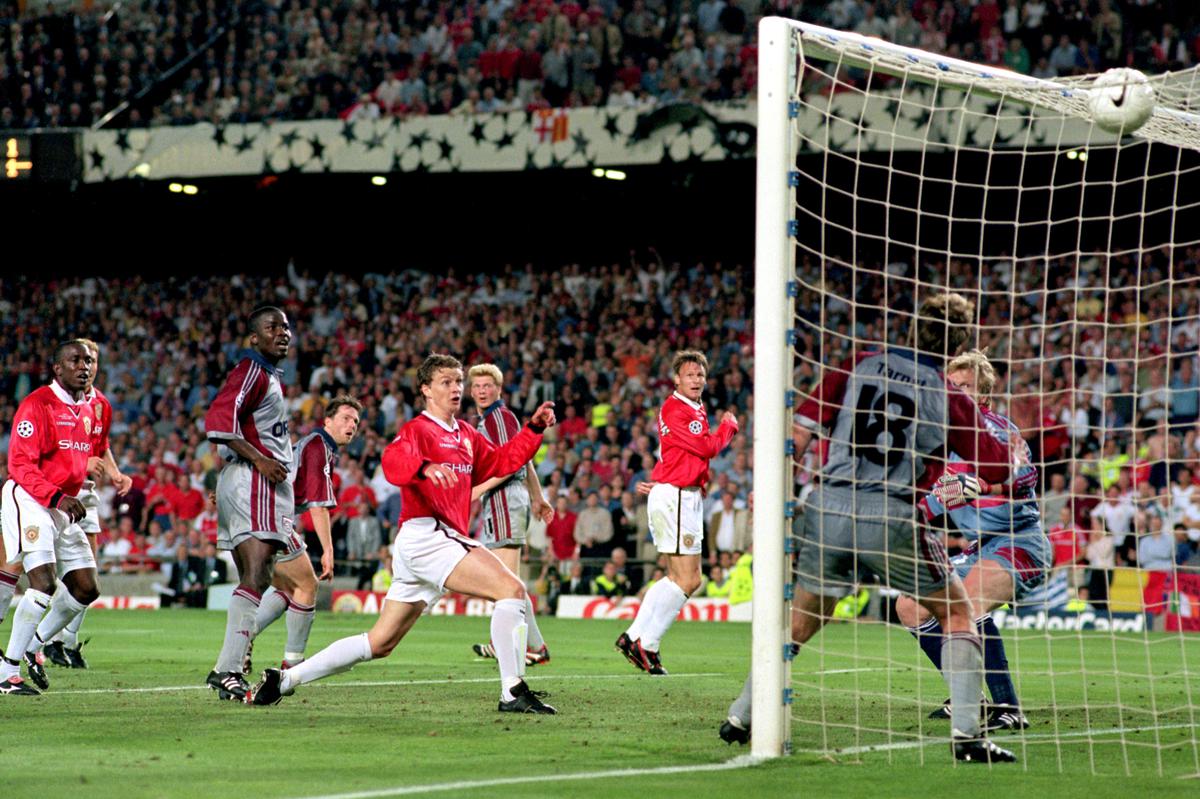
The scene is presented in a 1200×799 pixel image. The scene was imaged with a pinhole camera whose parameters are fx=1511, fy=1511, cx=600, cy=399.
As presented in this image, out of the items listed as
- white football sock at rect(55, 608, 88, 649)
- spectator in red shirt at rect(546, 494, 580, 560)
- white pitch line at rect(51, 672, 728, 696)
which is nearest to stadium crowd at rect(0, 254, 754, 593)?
spectator in red shirt at rect(546, 494, 580, 560)

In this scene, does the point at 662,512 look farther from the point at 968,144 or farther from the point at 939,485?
the point at 968,144

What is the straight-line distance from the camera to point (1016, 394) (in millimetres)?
11359

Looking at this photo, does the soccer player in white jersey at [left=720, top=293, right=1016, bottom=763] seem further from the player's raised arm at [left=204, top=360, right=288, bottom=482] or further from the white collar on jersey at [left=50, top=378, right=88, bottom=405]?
the white collar on jersey at [left=50, top=378, right=88, bottom=405]

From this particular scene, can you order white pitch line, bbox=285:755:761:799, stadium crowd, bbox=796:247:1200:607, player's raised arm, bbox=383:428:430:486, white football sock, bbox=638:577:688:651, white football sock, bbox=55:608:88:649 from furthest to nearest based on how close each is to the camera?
stadium crowd, bbox=796:247:1200:607 < white football sock, bbox=55:608:88:649 < white football sock, bbox=638:577:688:651 < player's raised arm, bbox=383:428:430:486 < white pitch line, bbox=285:755:761:799

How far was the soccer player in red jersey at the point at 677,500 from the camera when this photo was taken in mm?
11648

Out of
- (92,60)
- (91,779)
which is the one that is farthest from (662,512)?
(92,60)

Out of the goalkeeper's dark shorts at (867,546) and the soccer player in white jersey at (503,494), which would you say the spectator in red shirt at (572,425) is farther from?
the goalkeeper's dark shorts at (867,546)

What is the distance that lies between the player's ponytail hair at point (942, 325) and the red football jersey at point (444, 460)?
2.26 m

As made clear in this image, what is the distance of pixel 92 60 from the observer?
103 ft

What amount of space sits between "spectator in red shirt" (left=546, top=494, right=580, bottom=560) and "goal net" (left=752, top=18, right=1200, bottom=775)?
3699 mm

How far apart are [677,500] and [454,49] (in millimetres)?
17678

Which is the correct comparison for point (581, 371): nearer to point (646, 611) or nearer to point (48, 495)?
point (646, 611)

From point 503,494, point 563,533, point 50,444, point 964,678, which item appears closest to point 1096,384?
point 563,533

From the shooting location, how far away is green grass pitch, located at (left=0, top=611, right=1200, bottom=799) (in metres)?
6.05
